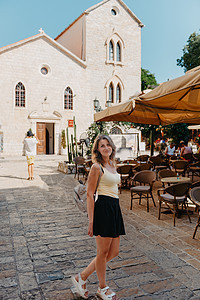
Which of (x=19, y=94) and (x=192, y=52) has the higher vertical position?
(x=192, y=52)

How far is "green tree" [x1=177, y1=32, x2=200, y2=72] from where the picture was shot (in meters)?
26.3

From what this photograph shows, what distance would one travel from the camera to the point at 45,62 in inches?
867

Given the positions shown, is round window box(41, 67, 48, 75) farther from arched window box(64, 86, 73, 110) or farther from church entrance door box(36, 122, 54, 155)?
church entrance door box(36, 122, 54, 155)

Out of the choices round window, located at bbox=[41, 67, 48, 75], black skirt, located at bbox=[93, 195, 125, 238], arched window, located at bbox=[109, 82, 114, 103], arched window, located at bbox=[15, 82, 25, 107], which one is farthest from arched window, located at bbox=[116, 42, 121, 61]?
black skirt, located at bbox=[93, 195, 125, 238]

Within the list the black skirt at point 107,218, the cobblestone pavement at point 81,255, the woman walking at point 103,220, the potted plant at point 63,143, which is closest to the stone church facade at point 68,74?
the potted plant at point 63,143

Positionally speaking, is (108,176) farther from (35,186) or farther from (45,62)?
(45,62)

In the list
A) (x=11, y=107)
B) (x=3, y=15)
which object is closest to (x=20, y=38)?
(x=11, y=107)

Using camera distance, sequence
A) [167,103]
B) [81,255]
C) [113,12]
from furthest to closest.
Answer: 1. [113,12]
2. [167,103]
3. [81,255]

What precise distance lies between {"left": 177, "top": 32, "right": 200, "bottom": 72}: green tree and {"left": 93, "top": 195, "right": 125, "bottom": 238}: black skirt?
86.9 feet

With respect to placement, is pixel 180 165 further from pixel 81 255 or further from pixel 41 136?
pixel 41 136

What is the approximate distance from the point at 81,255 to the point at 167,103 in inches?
163

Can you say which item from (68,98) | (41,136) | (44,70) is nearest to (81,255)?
(41,136)

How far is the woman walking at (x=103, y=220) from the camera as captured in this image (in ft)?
8.09

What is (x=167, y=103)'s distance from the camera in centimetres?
638
